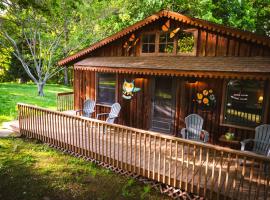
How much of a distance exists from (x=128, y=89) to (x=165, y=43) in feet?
7.48

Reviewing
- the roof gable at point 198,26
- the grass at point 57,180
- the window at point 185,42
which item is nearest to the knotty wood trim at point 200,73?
the roof gable at point 198,26

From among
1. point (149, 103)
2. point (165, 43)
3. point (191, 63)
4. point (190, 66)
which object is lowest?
point (149, 103)

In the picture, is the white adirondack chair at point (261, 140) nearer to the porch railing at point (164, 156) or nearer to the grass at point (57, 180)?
the porch railing at point (164, 156)

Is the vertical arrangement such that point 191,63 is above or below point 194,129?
above

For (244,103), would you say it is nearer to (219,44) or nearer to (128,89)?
(219,44)

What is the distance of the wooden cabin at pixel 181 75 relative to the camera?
6.70m

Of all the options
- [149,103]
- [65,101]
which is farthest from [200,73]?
[65,101]

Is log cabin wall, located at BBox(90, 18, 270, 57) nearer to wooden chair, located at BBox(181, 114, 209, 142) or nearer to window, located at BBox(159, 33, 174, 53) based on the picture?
window, located at BBox(159, 33, 174, 53)

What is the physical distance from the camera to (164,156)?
16.7 feet

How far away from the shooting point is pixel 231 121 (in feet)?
23.4

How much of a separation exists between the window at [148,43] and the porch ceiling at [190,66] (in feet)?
1.19

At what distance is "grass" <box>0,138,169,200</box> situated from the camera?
521 centimetres

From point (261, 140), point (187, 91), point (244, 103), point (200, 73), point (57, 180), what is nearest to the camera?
point (57, 180)

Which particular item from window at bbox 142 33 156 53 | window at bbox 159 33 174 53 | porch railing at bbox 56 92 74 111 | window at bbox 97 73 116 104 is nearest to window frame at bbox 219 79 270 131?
window at bbox 159 33 174 53
